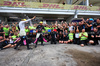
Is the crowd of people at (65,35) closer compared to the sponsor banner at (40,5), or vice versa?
the crowd of people at (65,35)

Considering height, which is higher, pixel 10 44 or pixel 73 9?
pixel 73 9

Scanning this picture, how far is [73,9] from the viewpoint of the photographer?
1212cm

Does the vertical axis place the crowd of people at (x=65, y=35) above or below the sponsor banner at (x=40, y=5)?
below

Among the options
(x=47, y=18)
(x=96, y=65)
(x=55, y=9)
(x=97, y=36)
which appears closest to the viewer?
(x=96, y=65)

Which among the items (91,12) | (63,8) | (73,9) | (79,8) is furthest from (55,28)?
(91,12)

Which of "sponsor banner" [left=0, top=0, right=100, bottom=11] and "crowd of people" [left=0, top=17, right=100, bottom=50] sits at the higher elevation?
"sponsor banner" [left=0, top=0, right=100, bottom=11]

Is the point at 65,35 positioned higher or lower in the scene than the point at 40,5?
lower

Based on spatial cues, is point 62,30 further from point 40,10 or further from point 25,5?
point 25,5

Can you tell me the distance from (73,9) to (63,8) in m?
2.04

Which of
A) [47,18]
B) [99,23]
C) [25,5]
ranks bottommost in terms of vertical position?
[99,23]

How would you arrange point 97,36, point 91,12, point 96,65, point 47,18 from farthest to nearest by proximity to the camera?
point 47,18 < point 91,12 < point 97,36 < point 96,65

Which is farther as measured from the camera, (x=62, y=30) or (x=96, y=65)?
(x=62, y=30)

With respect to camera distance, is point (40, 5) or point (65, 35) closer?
point (65, 35)

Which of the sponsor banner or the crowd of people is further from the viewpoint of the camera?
the sponsor banner
